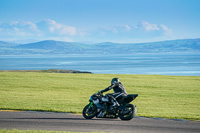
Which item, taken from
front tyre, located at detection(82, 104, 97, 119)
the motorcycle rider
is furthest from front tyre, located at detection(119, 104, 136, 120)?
front tyre, located at detection(82, 104, 97, 119)

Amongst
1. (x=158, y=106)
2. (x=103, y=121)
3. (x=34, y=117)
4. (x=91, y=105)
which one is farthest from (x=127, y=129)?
(x=158, y=106)

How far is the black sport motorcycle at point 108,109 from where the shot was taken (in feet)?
41.9

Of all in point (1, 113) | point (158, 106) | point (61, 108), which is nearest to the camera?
point (1, 113)

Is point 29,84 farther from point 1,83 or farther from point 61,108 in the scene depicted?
point 61,108

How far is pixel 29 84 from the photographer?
30.9 metres

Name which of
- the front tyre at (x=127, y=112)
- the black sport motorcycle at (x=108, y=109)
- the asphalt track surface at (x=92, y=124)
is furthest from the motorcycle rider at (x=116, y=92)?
the asphalt track surface at (x=92, y=124)

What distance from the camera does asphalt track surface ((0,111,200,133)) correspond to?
1107cm

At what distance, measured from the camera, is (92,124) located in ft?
39.7

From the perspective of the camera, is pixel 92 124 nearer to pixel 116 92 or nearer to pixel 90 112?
pixel 90 112

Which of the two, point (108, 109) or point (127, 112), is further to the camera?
point (108, 109)

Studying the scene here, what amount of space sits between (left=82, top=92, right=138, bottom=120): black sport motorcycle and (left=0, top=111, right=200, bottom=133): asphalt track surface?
0.23 meters

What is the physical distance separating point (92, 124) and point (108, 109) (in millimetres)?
1292

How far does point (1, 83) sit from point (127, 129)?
23.0 metres

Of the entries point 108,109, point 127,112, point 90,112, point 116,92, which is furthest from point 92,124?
point 116,92
